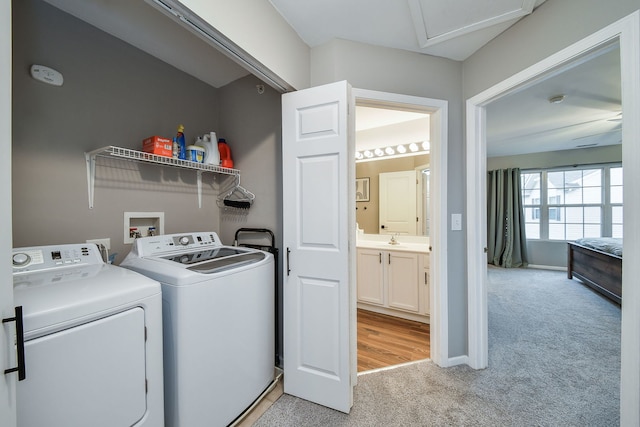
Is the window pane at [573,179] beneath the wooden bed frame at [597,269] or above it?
above

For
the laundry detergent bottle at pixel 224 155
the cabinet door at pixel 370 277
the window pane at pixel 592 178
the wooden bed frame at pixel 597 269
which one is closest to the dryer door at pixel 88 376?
the laundry detergent bottle at pixel 224 155

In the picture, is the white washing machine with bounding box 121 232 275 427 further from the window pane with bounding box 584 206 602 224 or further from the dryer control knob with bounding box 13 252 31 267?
the window pane with bounding box 584 206 602 224

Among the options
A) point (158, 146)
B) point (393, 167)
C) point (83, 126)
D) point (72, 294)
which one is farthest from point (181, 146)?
point (393, 167)

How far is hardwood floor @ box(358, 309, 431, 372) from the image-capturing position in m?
2.05

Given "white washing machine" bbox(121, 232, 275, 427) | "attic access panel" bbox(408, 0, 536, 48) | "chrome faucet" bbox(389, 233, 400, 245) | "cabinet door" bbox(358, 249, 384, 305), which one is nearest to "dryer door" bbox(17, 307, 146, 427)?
"white washing machine" bbox(121, 232, 275, 427)

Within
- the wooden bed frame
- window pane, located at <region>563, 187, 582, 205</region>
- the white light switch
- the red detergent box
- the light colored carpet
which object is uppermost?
the red detergent box

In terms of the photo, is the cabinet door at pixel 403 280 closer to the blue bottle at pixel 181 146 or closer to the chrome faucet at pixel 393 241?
the chrome faucet at pixel 393 241

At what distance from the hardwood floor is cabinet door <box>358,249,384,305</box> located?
0.21m

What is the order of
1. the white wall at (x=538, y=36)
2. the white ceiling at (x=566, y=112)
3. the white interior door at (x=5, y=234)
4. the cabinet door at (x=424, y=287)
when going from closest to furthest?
the white interior door at (x=5, y=234) → the white wall at (x=538, y=36) → the white ceiling at (x=566, y=112) → the cabinet door at (x=424, y=287)

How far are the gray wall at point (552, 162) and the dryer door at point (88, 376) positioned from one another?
6430mm

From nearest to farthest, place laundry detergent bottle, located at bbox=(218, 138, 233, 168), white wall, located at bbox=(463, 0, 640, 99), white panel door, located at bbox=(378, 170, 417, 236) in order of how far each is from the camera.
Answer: white wall, located at bbox=(463, 0, 640, 99) → laundry detergent bottle, located at bbox=(218, 138, 233, 168) → white panel door, located at bbox=(378, 170, 417, 236)

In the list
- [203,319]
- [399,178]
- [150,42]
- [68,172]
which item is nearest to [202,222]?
[68,172]

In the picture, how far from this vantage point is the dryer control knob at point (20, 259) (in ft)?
3.47

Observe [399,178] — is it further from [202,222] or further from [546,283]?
[546,283]
